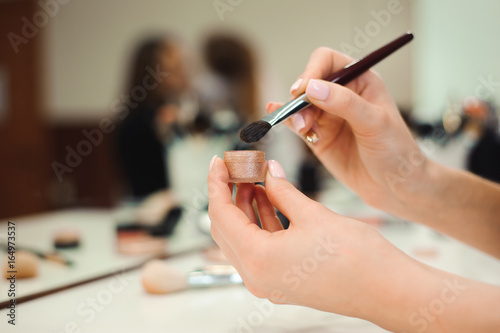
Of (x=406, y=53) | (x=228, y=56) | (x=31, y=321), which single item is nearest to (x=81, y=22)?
(x=228, y=56)

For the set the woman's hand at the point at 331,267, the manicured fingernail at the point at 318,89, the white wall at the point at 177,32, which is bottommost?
the woman's hand at the point at 331,267

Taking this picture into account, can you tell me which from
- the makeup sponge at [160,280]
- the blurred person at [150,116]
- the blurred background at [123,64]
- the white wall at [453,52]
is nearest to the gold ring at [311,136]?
the makeup sponge at [160,280]

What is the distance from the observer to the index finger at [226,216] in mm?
319

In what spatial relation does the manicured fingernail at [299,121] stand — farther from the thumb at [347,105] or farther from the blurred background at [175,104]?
the blurred background at [175,104]

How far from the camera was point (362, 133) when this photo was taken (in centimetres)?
50

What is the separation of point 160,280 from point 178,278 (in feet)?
0.07

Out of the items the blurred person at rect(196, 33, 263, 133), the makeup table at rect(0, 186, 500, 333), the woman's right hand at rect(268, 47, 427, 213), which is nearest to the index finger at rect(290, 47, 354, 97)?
the woman's right hand at rect(268, 47, 427, 213)

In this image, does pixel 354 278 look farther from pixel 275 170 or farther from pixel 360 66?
pixel 360 66

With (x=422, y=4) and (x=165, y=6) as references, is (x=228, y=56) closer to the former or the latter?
(x=165, y=6)

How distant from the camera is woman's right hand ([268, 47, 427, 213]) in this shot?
47 cm

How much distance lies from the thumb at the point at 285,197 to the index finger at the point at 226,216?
0.03 m

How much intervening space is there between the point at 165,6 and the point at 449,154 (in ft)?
6.63

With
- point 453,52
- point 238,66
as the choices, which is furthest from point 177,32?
point 453,52

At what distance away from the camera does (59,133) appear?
2.53 m
